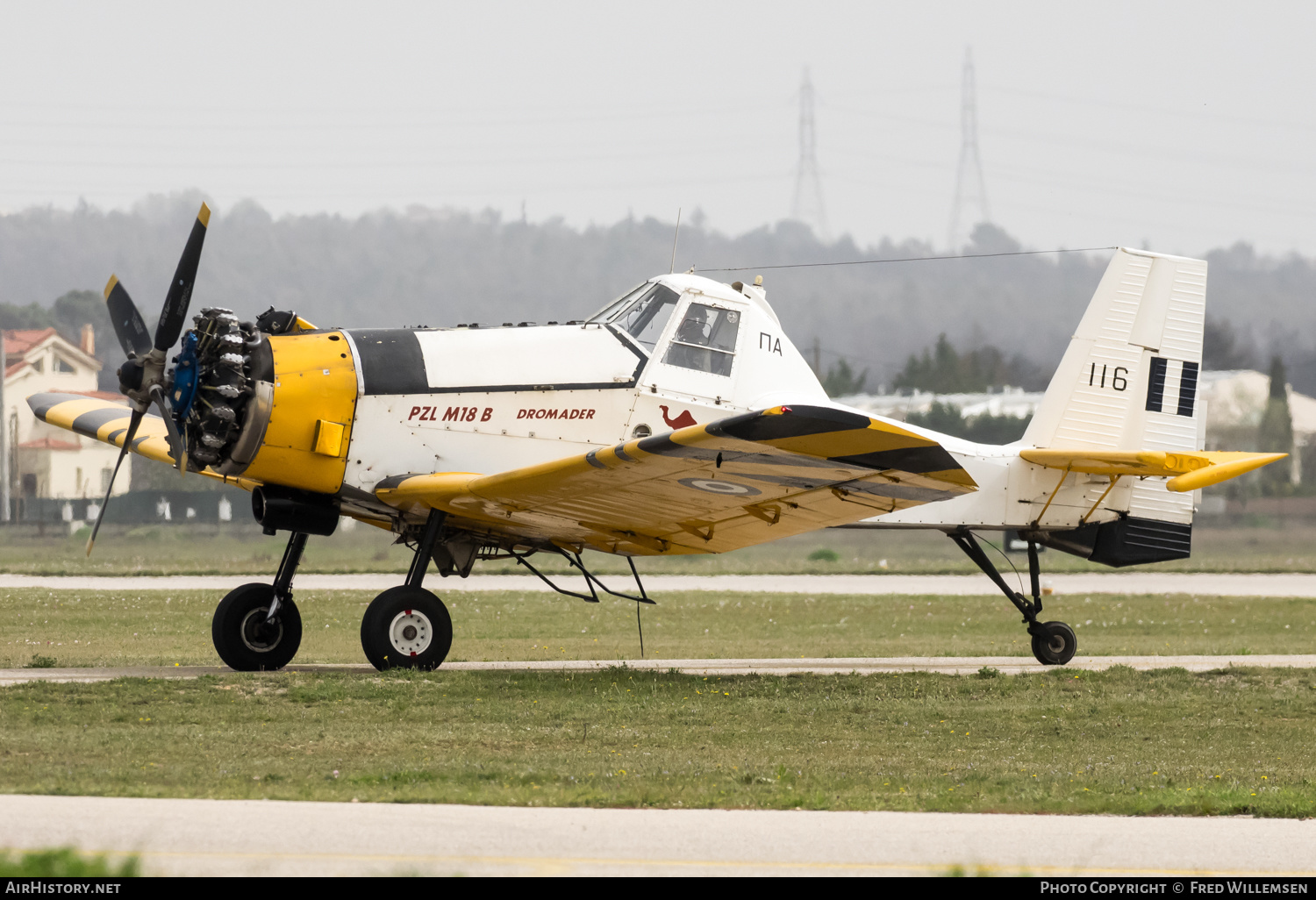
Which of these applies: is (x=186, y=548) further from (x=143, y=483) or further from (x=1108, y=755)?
(x=1108, y=755)

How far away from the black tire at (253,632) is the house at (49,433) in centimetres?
3210

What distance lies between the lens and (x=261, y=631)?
13.5m

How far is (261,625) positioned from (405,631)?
1.75m

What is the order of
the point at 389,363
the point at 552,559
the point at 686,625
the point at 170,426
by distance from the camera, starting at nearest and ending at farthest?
the point at 170,426 → the point at 389,363 → the point at 686,625 → the point at 552,559

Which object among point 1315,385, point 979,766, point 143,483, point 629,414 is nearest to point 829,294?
point 1315,385

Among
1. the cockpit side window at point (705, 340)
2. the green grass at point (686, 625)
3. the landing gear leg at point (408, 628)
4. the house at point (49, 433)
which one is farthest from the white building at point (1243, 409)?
the house at point (49, 433)

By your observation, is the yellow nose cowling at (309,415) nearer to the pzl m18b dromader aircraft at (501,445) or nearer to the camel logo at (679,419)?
the pzl m18b dromader aircraft at (501,445)

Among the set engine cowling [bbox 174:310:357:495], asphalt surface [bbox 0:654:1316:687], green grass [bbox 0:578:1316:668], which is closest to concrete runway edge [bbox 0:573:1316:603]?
green grass [bbox 0:578:1316:668]

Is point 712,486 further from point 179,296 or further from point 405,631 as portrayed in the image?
point 179,296

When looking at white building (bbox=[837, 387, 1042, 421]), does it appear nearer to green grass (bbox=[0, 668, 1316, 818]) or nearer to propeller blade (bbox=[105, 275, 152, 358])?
green grass (bbox=[0, 668, 1316, 818])

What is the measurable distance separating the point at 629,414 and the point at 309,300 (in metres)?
60.1

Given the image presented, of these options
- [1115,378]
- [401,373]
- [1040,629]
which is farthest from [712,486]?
[1115,378]

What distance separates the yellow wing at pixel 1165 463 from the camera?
14.7 metres

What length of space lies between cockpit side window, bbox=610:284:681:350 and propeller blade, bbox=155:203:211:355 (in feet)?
13.1
